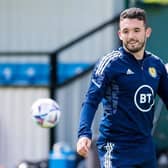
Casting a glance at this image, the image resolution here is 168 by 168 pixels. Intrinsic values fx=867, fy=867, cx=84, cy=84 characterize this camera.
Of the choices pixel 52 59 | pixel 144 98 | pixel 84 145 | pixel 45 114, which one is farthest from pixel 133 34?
pixel 52 59

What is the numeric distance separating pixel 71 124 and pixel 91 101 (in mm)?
5764

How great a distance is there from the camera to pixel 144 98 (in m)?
6.49

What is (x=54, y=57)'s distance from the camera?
1194cm

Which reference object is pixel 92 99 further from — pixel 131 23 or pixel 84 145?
pixel 131 23

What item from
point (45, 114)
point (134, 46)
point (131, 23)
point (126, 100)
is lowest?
point (126, 100)

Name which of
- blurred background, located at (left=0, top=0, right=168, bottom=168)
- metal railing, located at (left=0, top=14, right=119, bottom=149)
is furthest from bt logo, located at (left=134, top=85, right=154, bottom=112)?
metal railing, located at (left=0, top=14, right=119, bottom=149)

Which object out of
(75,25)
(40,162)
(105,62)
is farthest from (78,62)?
(105,62)

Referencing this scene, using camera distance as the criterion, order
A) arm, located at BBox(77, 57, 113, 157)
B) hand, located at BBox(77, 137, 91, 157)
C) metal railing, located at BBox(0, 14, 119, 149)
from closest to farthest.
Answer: hand, located at BBox(77, 137, 91, 157), arm, located at BBox(77, 57, 113, 157), metal railing, located at BBox(0, 14, 119, 149)

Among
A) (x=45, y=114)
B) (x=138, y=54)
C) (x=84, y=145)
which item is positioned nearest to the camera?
(x=84, y=145)

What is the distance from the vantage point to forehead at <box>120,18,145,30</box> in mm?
6441

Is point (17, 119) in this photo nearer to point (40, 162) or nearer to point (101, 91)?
point (40, 162)

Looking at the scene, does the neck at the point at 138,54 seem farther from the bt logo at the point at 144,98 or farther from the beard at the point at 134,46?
the bt logo at the point at 144,98

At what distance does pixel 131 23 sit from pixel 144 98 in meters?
0.57

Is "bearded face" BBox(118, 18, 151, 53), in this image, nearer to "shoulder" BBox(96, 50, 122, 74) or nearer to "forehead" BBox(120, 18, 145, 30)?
"forehead" BBox(120, 18, 145, 30)
